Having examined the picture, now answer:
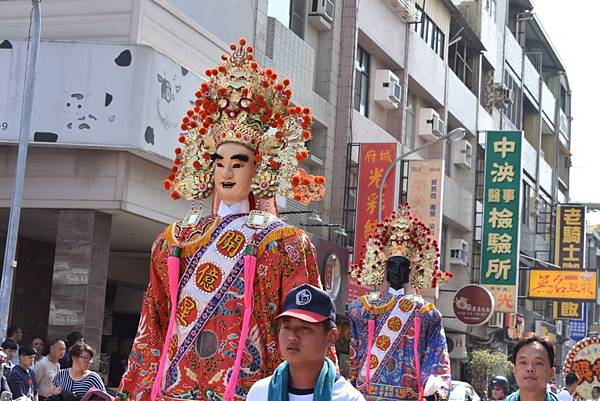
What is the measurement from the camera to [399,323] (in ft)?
36.3

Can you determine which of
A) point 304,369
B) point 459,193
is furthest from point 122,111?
point 459,193

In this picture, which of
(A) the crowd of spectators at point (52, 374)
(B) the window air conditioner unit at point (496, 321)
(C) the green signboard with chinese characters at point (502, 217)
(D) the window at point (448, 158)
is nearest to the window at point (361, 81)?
(C) the green signboard with chinese characters at point (502, 217)

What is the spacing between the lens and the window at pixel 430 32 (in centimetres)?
3616

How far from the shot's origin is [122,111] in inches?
737

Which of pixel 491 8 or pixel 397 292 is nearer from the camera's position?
pixel 397 292

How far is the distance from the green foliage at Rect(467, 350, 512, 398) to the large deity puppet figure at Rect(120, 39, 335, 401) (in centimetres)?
3065

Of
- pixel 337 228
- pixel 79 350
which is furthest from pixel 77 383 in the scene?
pixel 337 228

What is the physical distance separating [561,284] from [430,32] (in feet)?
34.9

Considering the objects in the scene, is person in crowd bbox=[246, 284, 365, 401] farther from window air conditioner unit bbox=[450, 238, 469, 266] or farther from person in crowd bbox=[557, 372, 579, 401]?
window air conditioner unit bbox=[450, 238, 469, 266]

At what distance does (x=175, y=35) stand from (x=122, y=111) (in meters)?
2.16

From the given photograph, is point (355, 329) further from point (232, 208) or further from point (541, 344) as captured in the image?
point (541, 344)

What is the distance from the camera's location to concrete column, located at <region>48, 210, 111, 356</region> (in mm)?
18625

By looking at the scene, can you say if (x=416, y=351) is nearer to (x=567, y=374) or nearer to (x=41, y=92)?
(x=567, y=374)

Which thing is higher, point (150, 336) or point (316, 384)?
point (150, 336)
